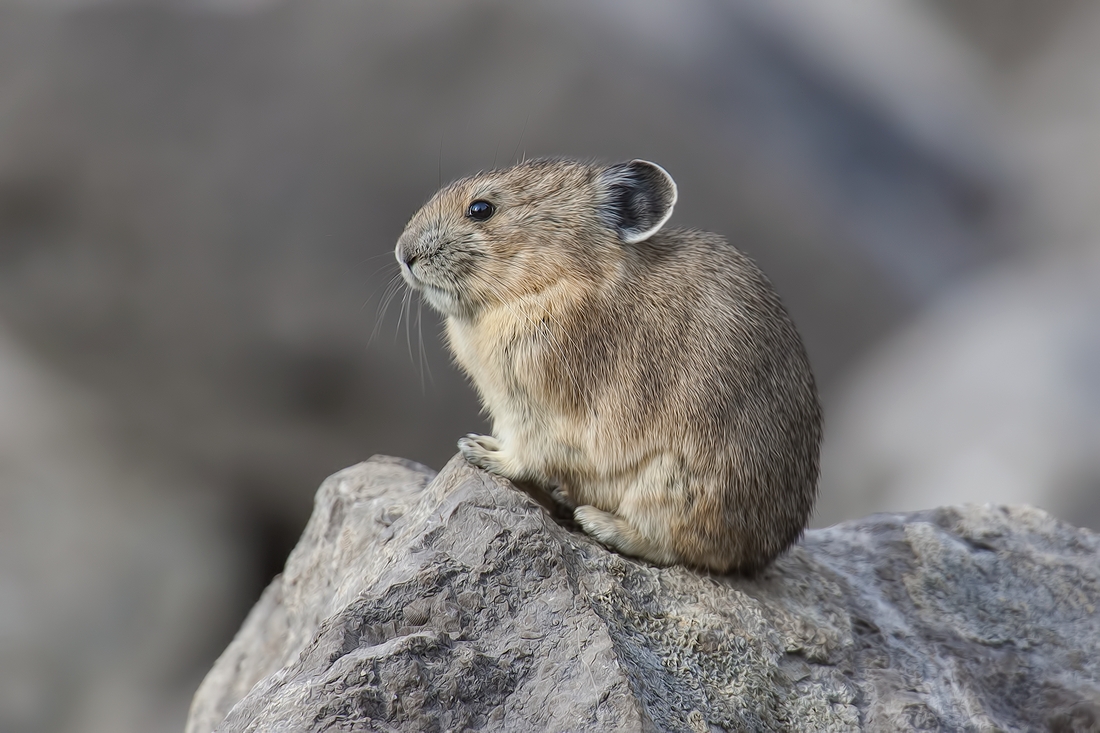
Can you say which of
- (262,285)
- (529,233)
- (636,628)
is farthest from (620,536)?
(262,285)

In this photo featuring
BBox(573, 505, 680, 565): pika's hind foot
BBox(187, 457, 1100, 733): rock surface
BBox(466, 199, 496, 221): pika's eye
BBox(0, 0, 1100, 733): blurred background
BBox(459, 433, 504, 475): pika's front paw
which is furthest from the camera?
BBox(0, 0, 1100, 733): blurred background

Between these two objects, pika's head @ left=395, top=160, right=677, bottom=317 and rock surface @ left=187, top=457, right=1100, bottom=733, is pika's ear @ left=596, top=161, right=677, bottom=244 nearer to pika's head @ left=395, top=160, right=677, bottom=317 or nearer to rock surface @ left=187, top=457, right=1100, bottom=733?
pika's head @ left=395, top=160, right=677, bottom=317

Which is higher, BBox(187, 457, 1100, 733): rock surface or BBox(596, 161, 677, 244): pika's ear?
BBox(596, 161, 677, 244): pika's ear

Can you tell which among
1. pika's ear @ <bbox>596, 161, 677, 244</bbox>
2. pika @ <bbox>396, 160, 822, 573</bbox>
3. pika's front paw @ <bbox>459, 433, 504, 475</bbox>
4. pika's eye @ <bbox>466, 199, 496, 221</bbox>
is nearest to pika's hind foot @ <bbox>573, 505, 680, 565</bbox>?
pika @ <bbox>396, 160, 822, 573</bbox>

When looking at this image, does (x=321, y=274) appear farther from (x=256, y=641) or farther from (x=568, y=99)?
(x=256, y=641)

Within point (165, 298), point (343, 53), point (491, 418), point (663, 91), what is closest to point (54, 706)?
point (165, 298)

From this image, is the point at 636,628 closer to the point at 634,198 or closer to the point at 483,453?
the point at 483,453
